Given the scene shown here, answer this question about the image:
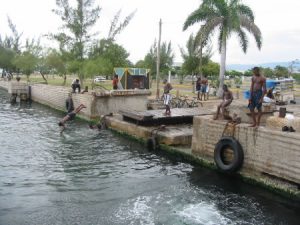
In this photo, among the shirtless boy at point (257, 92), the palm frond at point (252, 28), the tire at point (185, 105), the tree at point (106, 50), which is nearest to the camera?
the shirtless boy at point (257, 92)

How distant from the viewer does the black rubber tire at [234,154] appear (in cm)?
1280

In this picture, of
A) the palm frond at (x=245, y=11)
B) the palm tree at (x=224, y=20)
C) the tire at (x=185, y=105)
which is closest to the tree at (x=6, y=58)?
the palm tree at (x=224, y=20)

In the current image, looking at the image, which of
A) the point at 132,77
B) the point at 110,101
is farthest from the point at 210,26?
the point at 110,101

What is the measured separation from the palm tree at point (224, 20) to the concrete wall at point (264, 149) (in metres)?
17.0

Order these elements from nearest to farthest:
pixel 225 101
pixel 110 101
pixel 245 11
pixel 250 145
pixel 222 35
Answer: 1. pixel 250 145
2. pixel 225 101
3. pixel 110 101
4. pixel 222 35
5. pixel 245 11

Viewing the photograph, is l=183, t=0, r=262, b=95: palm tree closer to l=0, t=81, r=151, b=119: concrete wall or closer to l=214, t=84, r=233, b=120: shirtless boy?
l=0, t=81, r=151, b=119: concrete wall

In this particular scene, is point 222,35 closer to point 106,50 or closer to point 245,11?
point 245,11

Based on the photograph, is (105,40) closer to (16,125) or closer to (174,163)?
(16,125)

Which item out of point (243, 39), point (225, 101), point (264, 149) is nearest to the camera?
point (264, 149)

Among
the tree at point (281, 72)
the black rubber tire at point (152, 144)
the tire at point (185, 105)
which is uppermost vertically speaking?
the tree at point (281, 72)

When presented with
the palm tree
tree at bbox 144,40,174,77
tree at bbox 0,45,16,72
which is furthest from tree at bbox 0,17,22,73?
the palm tree

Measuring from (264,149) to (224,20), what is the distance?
19.8m

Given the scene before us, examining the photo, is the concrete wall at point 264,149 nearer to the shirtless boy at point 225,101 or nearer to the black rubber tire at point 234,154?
the black rubber tire at point 234,154

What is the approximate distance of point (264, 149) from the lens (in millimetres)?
12039
